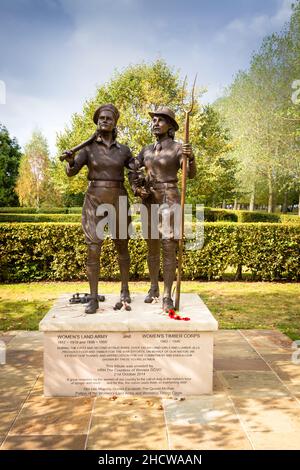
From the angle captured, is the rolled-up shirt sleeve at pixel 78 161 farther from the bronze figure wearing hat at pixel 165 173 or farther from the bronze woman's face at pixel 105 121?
the bronze figure wearing hat at pixel 165 173

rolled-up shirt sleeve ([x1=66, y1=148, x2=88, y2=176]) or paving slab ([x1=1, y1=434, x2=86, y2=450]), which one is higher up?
rolled-up shirt sleeve ([x1=66, y1=148, x2=88, y2=176])

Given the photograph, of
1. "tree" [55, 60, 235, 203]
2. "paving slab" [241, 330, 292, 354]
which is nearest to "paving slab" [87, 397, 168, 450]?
"paving slab" [241, 330, 292, 354]

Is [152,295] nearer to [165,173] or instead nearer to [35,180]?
[165,173]

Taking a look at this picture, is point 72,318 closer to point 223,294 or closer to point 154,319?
point 154,319

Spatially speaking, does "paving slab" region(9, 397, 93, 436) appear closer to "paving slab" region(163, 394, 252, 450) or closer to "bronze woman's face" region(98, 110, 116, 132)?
"paving slab" region(163, 394, 252, 450)

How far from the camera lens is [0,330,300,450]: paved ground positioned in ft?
11.6

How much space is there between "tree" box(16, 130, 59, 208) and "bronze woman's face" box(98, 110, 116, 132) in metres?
28.5

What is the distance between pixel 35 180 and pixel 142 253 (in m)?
25.2

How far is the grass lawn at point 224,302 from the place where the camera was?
284 inches

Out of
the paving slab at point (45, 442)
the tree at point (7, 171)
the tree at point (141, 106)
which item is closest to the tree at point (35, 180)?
the tree at point (7, 171)

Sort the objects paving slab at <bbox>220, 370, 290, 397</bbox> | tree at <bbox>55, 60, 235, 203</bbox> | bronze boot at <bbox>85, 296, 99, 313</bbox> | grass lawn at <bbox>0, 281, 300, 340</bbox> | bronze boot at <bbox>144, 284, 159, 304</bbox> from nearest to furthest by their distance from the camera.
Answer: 1. paving slab at <bbox>220, 370, 290, 397</bbox>
2. bronze boot at <bbox>85, 296, 99, 313</bbox>
3. bronze boot at <bbox>144, 284, 159, 304</bbox>
4. grass lawn at <bbox>0, 281, 300, 340</bbox>
5. tree at <bbox>55, 60, 235, 203</bbox>

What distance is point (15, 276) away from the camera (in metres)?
10.2

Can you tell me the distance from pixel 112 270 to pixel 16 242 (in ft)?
7.99
